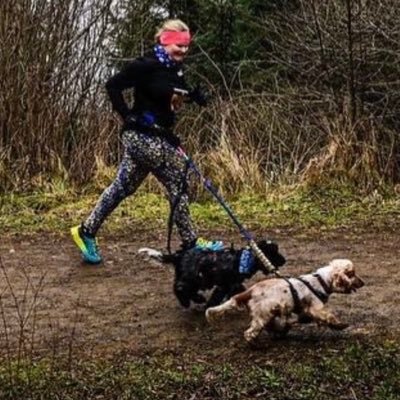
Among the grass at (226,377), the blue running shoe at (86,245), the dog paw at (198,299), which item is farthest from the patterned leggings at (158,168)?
the grass at (226,377)

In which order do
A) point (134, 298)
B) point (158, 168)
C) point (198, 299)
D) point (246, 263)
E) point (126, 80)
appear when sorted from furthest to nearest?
1. point (158, 168)
2. point (126, 80)
3. point (134, 298)
4. point (198, 299)
5. point (246, 263)

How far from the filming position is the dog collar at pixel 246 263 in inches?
230

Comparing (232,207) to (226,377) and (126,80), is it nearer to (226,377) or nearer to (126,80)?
(126,80)

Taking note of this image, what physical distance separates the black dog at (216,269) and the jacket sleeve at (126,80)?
1396 millimetres

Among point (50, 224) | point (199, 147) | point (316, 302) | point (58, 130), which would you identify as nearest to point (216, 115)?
point (199, 147)

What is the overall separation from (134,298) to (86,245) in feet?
3.93

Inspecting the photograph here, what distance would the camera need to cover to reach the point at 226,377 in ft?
16.5

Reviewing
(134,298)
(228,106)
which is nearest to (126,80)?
(134,298)

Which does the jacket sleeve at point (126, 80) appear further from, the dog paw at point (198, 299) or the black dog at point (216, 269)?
the dog paw at point (198, 299)

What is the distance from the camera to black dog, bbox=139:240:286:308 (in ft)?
19.2

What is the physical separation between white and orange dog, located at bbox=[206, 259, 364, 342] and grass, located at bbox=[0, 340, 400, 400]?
0.16 metres

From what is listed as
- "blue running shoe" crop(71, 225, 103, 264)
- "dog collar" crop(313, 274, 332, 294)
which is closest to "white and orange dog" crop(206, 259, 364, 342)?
"dog collar" crop(313, 274, 332, 294)

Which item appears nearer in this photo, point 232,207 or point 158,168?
point 158,168

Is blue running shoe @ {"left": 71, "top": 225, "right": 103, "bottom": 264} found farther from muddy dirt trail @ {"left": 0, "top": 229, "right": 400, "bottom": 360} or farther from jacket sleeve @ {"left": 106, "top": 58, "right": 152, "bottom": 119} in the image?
jacket sleeve @ {"left": 106, "top": 58, "right": 152, "bottom": 119}
